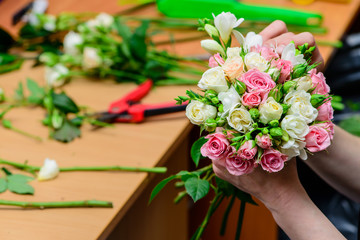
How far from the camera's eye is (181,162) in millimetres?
1465

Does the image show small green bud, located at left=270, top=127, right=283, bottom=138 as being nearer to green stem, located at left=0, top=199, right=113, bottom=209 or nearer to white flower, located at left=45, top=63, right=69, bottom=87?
green stem, located at left=0, top=199, right=113, bottom=209

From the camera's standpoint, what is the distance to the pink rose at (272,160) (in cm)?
68

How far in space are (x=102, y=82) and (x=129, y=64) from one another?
0.32 feet

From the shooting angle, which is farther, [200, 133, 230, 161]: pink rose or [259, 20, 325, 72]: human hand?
[259, 20, 325, 72]: human hand

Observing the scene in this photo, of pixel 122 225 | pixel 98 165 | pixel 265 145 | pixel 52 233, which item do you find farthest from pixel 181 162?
pixel 265 145

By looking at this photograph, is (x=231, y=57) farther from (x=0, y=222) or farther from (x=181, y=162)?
(x=181, y=162)

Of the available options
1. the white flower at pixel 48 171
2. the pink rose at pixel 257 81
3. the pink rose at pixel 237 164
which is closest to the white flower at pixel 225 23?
the pink rose at pixel 257 81

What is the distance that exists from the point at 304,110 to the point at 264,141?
8 cm

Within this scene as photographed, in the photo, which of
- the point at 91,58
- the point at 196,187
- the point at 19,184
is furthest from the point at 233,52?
the point at 91,58

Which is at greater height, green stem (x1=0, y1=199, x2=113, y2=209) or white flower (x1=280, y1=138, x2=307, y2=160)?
white flower (x1=280, y1=138, x2=307, y2=160)

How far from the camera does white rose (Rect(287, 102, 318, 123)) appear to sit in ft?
2.23

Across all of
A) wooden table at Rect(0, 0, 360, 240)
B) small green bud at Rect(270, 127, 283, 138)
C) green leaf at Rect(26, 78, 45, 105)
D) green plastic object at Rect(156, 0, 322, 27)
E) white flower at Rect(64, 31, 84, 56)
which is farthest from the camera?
green plastic object at Rect(156, 0, 322, 27)

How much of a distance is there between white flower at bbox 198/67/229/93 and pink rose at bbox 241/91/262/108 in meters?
0.05

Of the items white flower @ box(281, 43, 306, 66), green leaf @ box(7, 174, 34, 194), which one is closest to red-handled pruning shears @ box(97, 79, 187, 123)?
green leaf @ box(7, 174, 34, 194)
